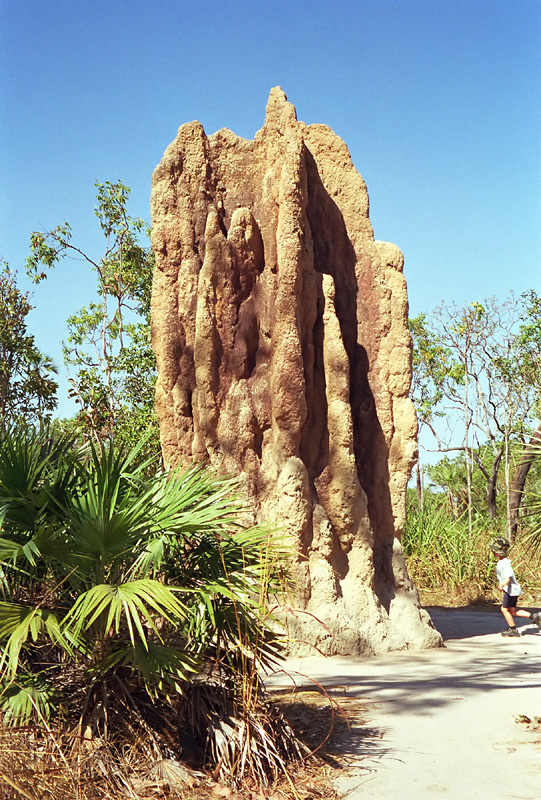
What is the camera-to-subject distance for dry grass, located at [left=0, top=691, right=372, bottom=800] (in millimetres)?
3639

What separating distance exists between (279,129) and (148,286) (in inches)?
304

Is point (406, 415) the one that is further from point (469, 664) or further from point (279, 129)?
point (279, 129)

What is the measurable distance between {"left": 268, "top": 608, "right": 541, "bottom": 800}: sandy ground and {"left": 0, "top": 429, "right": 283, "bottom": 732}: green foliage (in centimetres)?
110

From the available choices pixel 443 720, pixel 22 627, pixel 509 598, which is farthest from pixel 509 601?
pixel 22 627

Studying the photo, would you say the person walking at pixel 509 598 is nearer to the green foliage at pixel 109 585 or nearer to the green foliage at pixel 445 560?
the green foliage at pixel 445 560

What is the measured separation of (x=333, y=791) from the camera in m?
4.35

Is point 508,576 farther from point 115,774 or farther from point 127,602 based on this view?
point 127,602

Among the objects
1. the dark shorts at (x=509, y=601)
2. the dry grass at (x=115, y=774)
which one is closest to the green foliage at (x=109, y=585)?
the dry grass at (x=115, y=774)

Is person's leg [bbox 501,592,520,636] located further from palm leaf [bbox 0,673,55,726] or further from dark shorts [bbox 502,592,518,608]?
palm leaf [bbox 0,673,55,726]

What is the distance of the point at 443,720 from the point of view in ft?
19.1

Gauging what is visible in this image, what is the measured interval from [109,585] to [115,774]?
89cm

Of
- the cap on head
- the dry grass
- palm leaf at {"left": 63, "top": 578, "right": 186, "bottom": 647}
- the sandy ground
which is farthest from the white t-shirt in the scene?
palm leaf at {"left": 63, "top": 578, "right": 186, "bottom": 647}

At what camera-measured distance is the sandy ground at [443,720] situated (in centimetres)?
455

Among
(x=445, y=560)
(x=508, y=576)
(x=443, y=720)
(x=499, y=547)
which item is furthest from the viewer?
(x=445, y=560)
